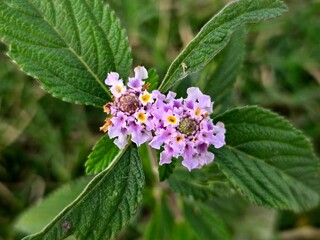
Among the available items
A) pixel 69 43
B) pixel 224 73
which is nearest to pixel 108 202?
pixel 69 43

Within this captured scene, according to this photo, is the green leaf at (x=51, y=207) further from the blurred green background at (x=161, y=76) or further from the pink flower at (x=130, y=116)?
the pink flower at (x=130, y=116)

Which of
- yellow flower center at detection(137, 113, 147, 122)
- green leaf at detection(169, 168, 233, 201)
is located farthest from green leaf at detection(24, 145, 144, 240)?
green leaf at detection(169, 168, 233, 201)

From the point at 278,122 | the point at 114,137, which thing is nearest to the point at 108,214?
the point at 114,137

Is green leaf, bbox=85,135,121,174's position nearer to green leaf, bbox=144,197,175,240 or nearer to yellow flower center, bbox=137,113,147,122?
yellow flower center, bbox=137,113,147,122

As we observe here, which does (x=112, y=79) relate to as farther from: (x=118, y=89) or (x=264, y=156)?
(x=264, y=156)

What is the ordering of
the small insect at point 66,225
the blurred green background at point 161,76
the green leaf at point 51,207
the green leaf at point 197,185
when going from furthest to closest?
the blurred green background at point 161,76 < the green leaf at point 51,207 < the green leaf at point 197,185 < the small insect at point 66,225

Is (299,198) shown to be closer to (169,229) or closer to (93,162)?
(169,229)

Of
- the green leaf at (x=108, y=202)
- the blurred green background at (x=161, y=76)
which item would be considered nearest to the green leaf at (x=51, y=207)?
the blurred green background at (x=161, y=76)
